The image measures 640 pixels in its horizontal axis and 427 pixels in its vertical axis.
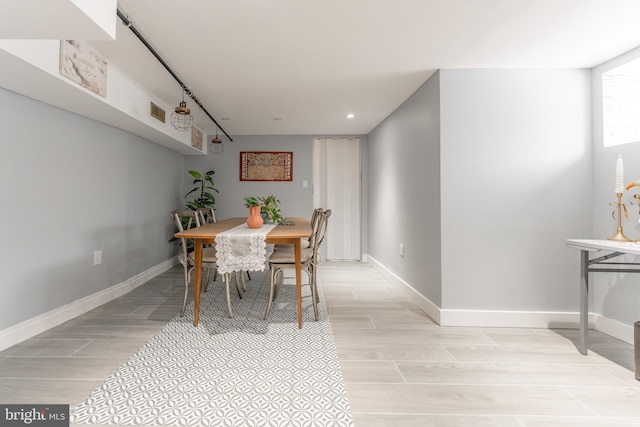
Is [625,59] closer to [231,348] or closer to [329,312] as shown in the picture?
[329,312]

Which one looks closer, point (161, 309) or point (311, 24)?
point (311, 24)

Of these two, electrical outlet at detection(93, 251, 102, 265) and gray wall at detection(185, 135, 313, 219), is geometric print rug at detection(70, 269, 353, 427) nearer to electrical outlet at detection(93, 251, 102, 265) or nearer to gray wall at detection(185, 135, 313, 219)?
electrical outlet at detection(93, 251, 102, 265)

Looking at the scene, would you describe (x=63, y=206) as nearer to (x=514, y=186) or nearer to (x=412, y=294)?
(x=412, y=294)

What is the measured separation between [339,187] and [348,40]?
328cm

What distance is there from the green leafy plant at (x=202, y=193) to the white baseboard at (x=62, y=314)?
1.49 metres

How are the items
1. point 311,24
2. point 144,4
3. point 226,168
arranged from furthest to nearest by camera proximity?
point 226,168 → point 311,24 → point 144,4

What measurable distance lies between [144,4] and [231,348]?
2.27 metres

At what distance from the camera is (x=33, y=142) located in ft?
7.48

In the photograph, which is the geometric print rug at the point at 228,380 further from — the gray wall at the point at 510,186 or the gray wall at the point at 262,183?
the gray wall at the point at 262,183

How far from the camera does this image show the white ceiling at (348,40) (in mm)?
1806

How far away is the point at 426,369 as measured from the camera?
1.83 m

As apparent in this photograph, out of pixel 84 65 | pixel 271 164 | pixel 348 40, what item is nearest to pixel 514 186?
pixel 348 40

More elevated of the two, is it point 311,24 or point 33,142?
point 311,24

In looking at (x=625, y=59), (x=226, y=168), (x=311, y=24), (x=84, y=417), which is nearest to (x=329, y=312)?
(x=84, y=417)
